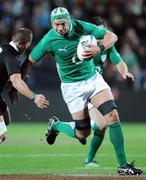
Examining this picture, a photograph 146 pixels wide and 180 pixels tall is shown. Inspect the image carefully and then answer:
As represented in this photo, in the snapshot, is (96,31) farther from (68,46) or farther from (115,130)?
(115,130)

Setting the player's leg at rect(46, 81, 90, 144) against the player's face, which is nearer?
the player's face

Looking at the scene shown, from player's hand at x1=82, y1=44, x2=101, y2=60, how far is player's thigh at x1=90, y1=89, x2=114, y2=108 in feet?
2.29

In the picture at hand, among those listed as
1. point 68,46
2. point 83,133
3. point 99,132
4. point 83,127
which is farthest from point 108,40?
point 99,132

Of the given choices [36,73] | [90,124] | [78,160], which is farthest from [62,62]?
[36,73]

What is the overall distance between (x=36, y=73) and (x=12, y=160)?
8708mm

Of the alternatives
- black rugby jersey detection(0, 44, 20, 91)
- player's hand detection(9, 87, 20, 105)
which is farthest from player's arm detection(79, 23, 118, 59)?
player's hand detection(9, 87, 20, 105)

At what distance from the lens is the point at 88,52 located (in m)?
10.0

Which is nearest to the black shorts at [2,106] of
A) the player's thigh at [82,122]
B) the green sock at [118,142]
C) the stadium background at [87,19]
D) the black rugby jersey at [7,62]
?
the black rugby jersey at [7,62]

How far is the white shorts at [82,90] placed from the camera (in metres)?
10.7

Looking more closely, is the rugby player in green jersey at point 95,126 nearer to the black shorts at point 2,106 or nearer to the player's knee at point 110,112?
the player's knee at point 110,112

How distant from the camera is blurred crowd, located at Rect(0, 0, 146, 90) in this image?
20953 millimetres

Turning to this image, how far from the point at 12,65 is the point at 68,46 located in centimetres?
86

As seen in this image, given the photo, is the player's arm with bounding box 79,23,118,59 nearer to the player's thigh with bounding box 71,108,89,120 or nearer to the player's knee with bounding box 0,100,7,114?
the player's thigh with bounding box 71,108,89,120

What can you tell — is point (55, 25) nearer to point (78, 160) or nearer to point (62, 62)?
point (62, 62)
